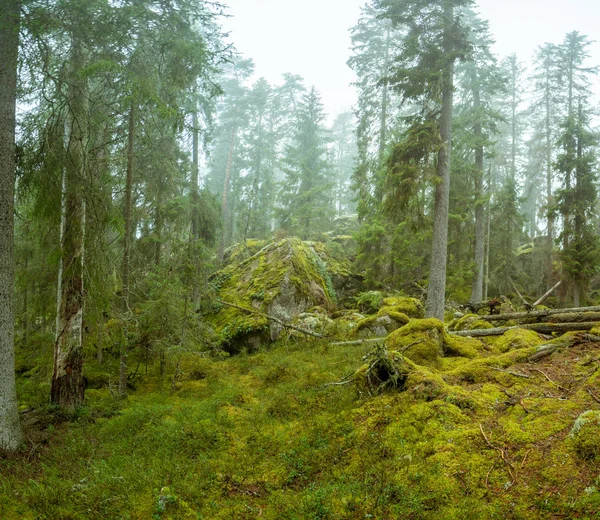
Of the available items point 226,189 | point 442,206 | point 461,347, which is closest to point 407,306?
point 442,206

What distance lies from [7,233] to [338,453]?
6.87 m

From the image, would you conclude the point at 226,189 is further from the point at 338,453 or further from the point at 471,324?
the point at 338,453

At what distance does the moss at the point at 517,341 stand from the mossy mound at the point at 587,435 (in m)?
4.63

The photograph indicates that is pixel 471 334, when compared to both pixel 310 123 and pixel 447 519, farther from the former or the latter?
pixel 310 123

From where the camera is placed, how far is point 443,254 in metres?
12.1

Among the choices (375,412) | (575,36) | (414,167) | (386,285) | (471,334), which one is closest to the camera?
(375,412)

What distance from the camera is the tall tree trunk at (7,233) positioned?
6.10 m

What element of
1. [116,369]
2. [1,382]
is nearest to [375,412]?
[1,382]

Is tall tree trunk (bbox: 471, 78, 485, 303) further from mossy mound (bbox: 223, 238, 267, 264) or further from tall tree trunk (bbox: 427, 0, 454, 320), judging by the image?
mossy mound (bbox: 223, 238, 267, 264)

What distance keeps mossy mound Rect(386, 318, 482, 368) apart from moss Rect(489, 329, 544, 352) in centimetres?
51

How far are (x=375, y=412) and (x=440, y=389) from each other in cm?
113

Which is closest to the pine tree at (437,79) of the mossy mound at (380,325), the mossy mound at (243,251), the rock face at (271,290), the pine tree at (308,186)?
the mossy mound at (380,325)

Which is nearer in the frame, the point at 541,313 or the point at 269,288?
the point at 541,313

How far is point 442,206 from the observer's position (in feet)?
40.0
